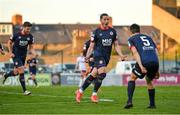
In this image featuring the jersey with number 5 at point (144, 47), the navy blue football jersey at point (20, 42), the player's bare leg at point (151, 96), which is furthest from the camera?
the navy blue football jersey at point (20, 42)

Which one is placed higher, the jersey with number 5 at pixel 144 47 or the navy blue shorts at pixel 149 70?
the jersey with number 5 at pixel 144 47

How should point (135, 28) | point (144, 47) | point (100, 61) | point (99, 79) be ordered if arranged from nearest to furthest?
point (144, 47) → point (135, 28) → point (99, 79) → point (100, 61)

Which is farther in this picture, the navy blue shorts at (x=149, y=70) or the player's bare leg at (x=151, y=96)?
the player's bare leg at (x=151, y=96)

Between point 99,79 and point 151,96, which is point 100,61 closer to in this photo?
point 99,79

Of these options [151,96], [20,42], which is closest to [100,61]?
[151,96]

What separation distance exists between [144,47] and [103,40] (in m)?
2.53

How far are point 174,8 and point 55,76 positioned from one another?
43128mm

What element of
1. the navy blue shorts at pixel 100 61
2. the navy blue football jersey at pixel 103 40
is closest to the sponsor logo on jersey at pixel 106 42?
the navy blue football jersey at pixel 103 40

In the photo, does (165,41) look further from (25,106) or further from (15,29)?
(25,106)

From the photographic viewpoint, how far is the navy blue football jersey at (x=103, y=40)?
63.0 feet

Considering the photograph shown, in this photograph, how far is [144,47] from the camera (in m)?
16.9

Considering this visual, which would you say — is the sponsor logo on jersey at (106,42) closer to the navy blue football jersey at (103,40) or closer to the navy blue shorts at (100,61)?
the navy blue football jersey at (103,40)

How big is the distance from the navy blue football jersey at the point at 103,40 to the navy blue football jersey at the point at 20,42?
192 inches

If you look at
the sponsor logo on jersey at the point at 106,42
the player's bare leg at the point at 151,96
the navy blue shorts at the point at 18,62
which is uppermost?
the sponsor logo on jersey at the point at 106,42
